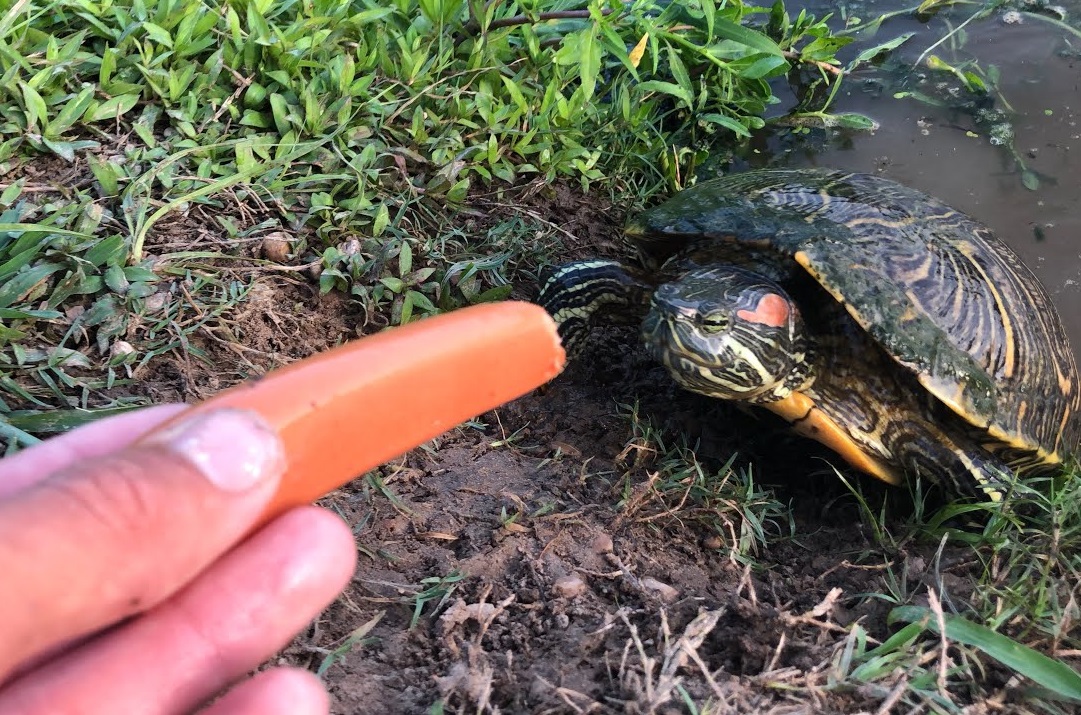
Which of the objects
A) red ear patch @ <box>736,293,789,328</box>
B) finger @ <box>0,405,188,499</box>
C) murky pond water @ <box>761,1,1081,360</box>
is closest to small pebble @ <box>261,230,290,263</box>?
finger @ <box>0,405,188,499</box>

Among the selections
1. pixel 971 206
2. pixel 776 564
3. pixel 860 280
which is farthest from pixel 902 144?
pixel 776 564

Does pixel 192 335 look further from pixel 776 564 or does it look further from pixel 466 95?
pixel 776 564

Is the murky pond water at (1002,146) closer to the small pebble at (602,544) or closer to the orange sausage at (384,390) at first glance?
the small pebble at (602,544)

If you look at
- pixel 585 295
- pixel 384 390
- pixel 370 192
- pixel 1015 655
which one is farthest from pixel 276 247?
pixel 1015 655

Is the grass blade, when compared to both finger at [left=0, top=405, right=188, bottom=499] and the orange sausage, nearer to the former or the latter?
the orange sausage

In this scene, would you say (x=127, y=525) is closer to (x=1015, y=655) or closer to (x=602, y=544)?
(x=602, y=544)

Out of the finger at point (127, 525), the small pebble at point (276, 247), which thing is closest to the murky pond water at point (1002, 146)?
the small pebble at point (276, 247)

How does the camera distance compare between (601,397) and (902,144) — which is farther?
(902,144)
